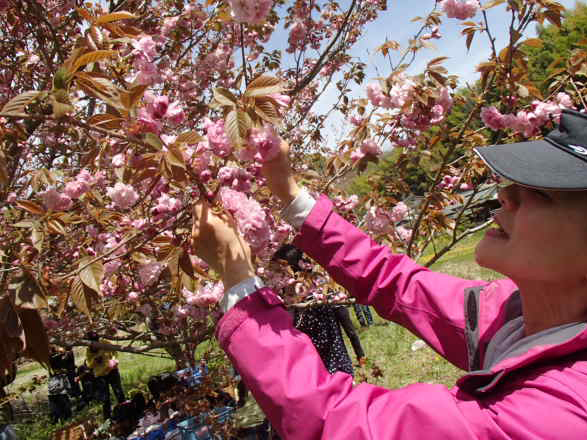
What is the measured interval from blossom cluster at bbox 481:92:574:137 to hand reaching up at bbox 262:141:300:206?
1262 mm

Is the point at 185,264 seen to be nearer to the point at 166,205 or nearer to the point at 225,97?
the point at 166,205

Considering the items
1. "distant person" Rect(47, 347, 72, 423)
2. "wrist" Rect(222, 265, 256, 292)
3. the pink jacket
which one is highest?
"wrist" Rect(222, 265, 256, 292)

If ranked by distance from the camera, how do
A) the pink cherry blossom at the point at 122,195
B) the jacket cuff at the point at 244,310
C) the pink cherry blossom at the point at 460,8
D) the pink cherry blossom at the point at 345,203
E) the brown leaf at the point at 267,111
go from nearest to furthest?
the jacket cuff at the point at 244,310, the brown leaf at the point at 267,111, the pink cherry blossom at the point at 122,195, the pink cherry blossom at the point at 460,8, the pink cherry blossom at the point at 345,203

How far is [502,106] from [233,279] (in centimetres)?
190

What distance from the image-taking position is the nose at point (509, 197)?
1098 millimetres

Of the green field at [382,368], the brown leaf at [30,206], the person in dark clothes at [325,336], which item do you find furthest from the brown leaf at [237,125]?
the person in dark clothes at [325,336]

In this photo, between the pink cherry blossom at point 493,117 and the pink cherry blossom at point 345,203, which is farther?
the pink cherry blossom at point 345,203

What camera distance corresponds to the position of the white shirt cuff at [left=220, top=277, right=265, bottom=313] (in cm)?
108

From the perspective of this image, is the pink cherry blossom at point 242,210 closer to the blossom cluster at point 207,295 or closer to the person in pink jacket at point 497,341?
the person in pink jacket at point 497,341

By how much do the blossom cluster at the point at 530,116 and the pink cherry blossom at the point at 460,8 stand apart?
1.64 feet

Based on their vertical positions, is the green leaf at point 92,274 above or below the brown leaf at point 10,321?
above

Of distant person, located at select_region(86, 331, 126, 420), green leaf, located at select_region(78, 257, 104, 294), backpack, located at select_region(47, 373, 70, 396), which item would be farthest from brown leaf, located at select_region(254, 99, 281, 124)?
backpack, located at select_region(47, 373, 70, 396)

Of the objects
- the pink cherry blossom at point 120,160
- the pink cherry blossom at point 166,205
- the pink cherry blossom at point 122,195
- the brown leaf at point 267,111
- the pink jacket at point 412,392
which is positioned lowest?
the pink jacket at point 412,392

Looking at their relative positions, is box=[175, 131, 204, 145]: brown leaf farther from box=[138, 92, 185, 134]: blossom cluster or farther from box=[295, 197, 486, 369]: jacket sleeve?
A: box=[295, 197, 486, 369]: jacket sleeve
